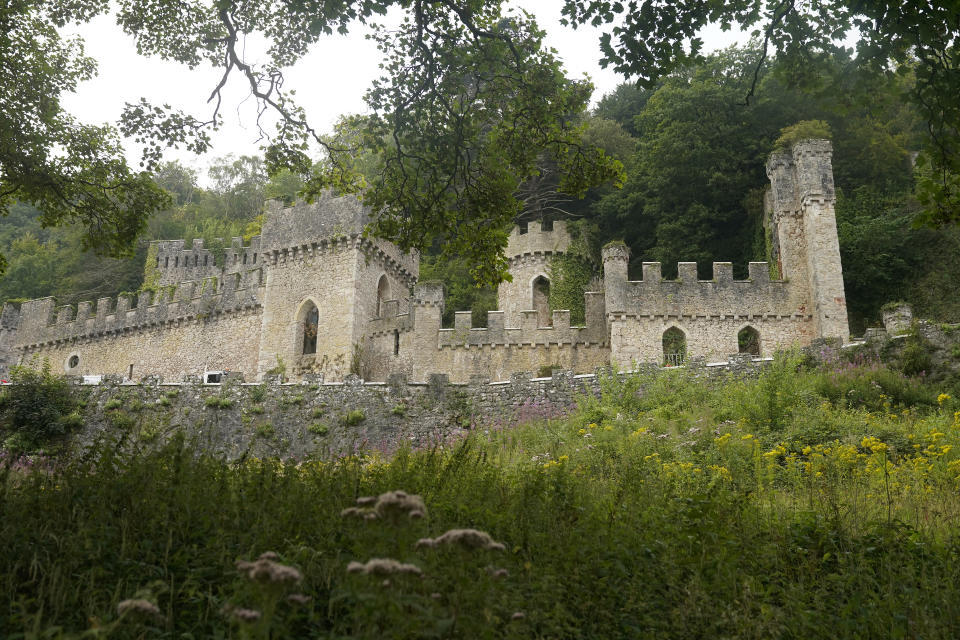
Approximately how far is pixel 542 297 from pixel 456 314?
5334 millimetres

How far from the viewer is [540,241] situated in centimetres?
3102

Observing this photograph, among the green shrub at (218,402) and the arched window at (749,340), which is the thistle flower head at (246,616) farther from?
the arched window at (749,340)

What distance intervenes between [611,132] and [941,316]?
1649cm

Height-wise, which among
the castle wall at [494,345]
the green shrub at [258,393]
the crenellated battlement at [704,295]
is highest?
the crenellated battlement at [704,295]

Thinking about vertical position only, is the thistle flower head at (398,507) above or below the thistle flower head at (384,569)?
above

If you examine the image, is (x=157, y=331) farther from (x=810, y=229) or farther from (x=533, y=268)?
(x=810, y=229)

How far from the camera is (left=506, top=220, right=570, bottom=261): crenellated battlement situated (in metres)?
30.9

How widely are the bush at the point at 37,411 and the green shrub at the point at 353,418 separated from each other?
6728mm

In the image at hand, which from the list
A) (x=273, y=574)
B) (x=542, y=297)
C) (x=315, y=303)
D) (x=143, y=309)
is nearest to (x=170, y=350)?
(x=143, y=309)

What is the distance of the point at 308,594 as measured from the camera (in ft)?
13.4

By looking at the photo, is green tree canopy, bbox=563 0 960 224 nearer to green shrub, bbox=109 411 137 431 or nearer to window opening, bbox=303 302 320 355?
green shrub, bbox=109 411 137 431

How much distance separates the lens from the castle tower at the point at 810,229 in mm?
24703

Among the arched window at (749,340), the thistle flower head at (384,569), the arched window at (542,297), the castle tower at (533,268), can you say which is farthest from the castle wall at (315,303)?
the thistle flower head at (384,569)

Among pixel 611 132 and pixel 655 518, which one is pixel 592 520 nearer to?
pixel 655 518
